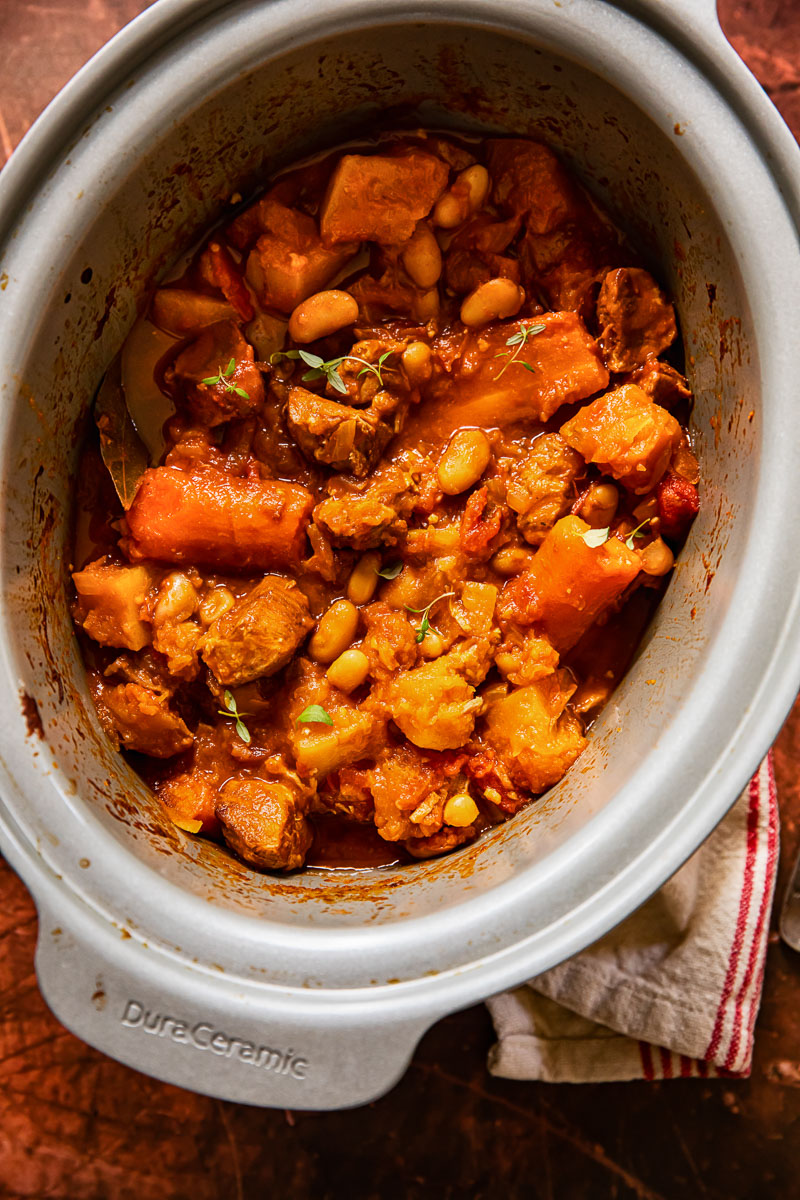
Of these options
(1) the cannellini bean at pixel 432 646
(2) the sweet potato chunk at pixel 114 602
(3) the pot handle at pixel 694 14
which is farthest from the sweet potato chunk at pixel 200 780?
(3) the pot handle at pixel 694 14

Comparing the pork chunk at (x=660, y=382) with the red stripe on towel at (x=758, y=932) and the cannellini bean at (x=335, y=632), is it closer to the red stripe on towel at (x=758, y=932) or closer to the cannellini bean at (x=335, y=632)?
the cannellini bean at (x=335, y=632)

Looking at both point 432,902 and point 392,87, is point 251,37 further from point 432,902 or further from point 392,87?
point 432,902

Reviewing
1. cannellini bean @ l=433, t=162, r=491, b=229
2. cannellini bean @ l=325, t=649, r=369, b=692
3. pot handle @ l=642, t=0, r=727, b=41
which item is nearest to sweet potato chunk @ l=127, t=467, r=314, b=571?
cannellini bean @ l=325, t=649, r=369, b=692

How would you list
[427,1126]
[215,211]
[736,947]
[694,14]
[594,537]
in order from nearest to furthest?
[694,14]
[594,537]
[215,211]
[736,947]
[427,1126]

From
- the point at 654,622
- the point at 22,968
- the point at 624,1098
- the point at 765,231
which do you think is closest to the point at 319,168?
the point at 765,231

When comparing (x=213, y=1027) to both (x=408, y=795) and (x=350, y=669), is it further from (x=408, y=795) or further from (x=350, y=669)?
(x=350, y=669)

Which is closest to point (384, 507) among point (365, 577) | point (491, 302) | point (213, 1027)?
point (365, 577)
